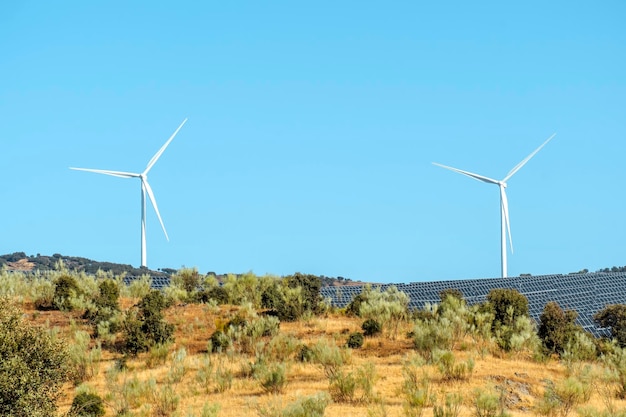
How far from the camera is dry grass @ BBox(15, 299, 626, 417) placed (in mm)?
31453

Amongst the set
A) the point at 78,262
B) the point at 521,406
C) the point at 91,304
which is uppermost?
the point at 78,262

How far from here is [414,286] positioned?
225ft

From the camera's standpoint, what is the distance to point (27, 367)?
27844 millimetres

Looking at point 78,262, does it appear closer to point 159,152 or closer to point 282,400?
point 159,152

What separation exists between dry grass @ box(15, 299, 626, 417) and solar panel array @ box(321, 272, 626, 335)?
1136 cm

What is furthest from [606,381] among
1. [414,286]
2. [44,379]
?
[414,286]

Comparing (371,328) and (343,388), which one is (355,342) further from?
(343,388)

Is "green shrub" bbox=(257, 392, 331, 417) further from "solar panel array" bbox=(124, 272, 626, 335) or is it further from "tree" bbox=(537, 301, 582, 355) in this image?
"solar panel array" bbox=(124, 272, 626, 335)

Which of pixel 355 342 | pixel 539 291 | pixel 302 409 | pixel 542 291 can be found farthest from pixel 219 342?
pixel 542 291

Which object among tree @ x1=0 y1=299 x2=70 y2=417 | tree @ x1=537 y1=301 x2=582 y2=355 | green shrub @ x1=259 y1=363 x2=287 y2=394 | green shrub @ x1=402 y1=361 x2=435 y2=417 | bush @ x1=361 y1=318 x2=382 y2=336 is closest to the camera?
tree @ x1=0 y1=299 x2=70 y2=417

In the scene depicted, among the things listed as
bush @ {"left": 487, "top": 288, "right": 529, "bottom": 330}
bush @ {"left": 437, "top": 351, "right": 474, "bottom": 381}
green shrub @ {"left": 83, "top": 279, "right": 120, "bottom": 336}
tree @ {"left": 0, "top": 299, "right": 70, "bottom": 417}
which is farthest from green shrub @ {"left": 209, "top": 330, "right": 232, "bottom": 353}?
bush @ {"left": 487, "top": 288, "right": 529, "bottom": 330}

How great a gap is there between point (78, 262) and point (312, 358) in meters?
103

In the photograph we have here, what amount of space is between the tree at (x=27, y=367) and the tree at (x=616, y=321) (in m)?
28.1

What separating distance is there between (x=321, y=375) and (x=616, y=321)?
20.6 m
